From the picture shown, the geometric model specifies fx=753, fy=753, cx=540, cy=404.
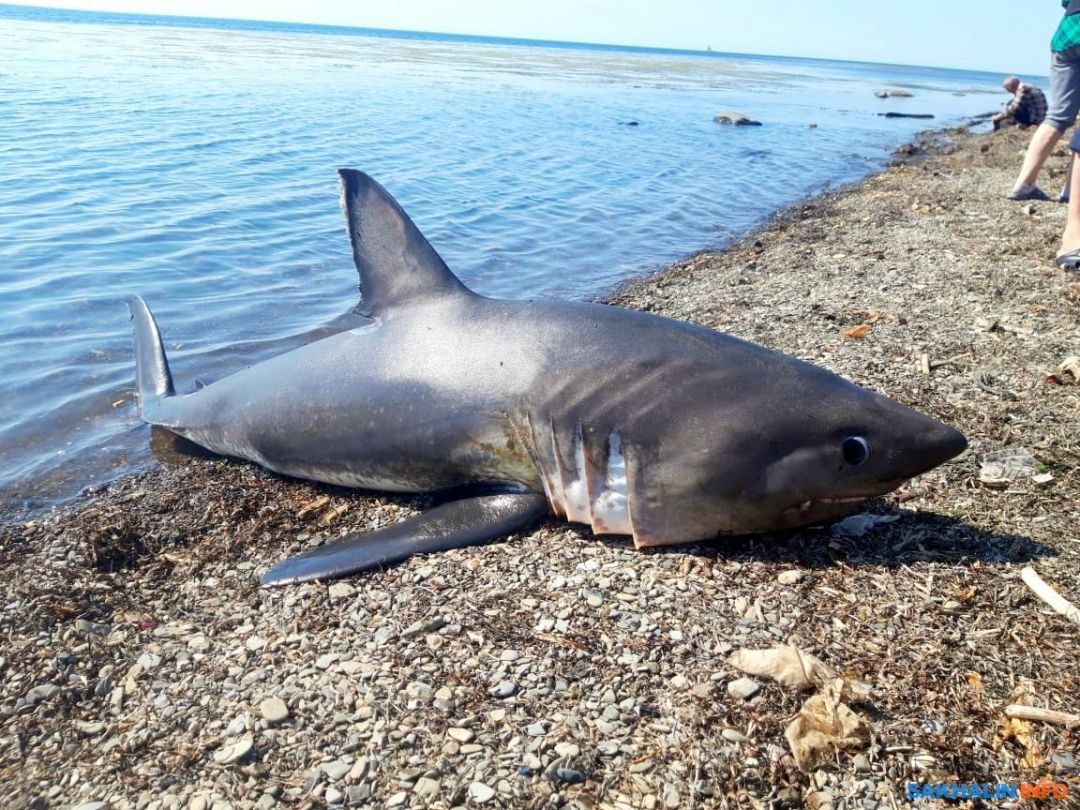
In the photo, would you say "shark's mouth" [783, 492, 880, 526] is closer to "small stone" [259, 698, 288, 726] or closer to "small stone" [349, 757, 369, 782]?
"small stone" [349, 757, 369, 782]

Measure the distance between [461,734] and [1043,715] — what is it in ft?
6.47

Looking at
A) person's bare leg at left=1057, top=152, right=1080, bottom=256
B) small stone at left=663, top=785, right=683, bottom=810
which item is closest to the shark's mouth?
small stone at left=663, top=785, right=683, bottom=810

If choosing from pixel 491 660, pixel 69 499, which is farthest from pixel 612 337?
pixel 69 499

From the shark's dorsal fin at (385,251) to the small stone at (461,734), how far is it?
251 cm

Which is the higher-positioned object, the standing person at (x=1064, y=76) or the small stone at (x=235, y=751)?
the standing person at (x=1064, y=76)

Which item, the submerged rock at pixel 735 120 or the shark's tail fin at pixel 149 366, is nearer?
the shark's tail fin at pixel 149 366

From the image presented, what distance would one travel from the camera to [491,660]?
305 centimetres

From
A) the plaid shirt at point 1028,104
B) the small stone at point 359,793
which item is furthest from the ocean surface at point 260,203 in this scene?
the plaid shirt at point 1028,104

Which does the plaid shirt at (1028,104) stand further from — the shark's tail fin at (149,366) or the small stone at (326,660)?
the small stone at (326,660)

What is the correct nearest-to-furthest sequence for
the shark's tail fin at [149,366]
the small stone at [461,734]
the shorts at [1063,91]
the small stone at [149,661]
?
the small stone at [461,734] < the small stone at [149,661] < the shark's tail fin at [149,366] < the shorts at [1063,91]

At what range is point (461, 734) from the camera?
2.68 m

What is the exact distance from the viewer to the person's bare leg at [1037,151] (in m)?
9.38

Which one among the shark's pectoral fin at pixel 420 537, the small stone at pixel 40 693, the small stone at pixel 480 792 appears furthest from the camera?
the shark's pectoral fin at pixel 420 537

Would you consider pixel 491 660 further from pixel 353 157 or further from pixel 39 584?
Answer: pixel 353 157
